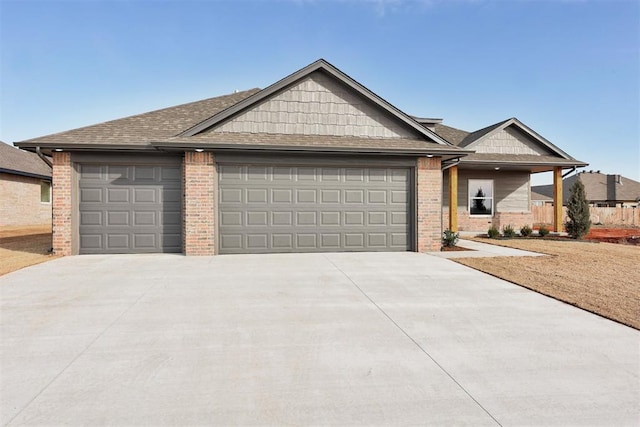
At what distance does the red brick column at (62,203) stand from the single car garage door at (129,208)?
286 millimetres

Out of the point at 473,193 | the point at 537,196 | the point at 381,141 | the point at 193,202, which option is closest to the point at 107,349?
the point at 193,202

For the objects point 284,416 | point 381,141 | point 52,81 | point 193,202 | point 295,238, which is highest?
point 52,81

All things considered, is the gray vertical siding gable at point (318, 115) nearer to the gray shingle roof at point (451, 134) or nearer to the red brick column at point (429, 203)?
the red brick column at point (429, 203)

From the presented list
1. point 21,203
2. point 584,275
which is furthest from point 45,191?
point 584,275

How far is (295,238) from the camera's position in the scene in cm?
1020

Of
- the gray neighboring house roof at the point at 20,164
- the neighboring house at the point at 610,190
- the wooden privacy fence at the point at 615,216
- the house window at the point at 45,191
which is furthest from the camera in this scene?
the neighboring house at the point at 610,190

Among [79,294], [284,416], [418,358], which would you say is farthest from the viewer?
[79,294]

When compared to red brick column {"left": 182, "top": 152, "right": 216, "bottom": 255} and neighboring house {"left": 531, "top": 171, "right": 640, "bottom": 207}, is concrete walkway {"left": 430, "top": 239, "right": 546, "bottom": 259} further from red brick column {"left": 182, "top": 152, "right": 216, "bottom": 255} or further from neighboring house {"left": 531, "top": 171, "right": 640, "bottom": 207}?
neighboring house {"left": 531, "top": 171, "right": 640, "bottom": 207}

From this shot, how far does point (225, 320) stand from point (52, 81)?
13.9 metres

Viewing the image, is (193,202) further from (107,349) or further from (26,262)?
(107,349)

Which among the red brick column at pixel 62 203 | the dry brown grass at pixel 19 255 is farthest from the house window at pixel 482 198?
the dry brown grass at pixel 19 255

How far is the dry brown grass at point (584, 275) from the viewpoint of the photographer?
5.11 m

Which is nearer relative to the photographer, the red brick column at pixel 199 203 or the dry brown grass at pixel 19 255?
the dry brown grass at pixel 19 255

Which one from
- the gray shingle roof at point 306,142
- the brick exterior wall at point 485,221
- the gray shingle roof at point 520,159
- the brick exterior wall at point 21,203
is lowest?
the brick exterior wall at point 485,221
